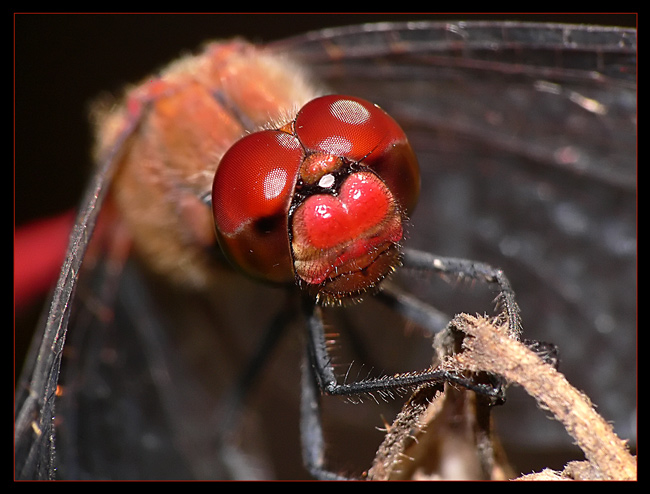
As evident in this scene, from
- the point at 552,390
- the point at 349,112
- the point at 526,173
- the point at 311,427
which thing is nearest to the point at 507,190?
the point at 526,173

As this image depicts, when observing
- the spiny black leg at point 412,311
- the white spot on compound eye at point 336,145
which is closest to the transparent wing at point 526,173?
the spiny black leg at point 412,311

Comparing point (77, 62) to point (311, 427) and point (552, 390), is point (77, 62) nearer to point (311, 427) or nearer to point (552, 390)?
point (311, 427)

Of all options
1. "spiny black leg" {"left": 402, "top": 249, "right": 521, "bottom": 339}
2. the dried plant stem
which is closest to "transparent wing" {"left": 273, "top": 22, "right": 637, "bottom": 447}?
"spiny black leg" {"left": 402, "top": 249, "right": 521, "bottom": 339}

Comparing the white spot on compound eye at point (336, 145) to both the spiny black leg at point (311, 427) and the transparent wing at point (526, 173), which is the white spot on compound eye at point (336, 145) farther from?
the transparent wing at point (526, 173)

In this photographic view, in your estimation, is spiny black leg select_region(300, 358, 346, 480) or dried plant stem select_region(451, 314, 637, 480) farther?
spiny black leg select_region(300, 358, 346, 480)

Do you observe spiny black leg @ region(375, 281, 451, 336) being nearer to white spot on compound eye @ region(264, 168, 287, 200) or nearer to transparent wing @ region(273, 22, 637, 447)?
transparent wing @ region(273, 22, 637, 447)
